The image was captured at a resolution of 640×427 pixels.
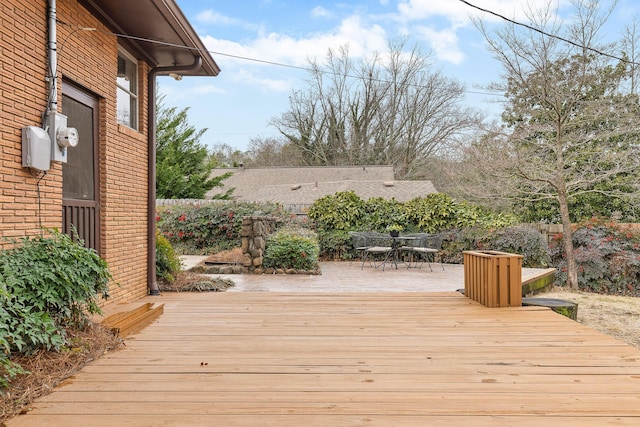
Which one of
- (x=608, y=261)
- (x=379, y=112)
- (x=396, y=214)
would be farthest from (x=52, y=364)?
(x=379, y=112)

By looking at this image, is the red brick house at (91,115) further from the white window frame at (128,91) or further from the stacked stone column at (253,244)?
the stacked stone column at (253,244)

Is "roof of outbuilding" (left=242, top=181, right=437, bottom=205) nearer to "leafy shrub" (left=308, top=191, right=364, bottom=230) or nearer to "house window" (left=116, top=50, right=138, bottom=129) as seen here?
"leafy shrub" (left=308, top=191, right=364, bottom=230)

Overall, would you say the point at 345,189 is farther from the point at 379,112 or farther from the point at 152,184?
the point at 379,112

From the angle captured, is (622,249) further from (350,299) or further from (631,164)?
(350,299)

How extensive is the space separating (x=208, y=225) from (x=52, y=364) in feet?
30.4

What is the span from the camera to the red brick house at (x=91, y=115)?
3518mm

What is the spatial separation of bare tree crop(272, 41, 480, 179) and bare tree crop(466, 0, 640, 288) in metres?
16.0

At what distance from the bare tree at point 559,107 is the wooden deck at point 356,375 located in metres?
5.13

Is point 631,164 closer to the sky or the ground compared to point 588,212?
closer to the sky

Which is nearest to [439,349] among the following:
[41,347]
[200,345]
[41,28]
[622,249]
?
[200,345]

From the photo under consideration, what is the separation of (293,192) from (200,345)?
14.5 m

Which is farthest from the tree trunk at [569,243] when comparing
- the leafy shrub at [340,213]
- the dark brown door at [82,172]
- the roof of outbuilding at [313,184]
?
the dark brown door at [82,172]

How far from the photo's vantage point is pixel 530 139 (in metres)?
10.7

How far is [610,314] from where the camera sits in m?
7.32
